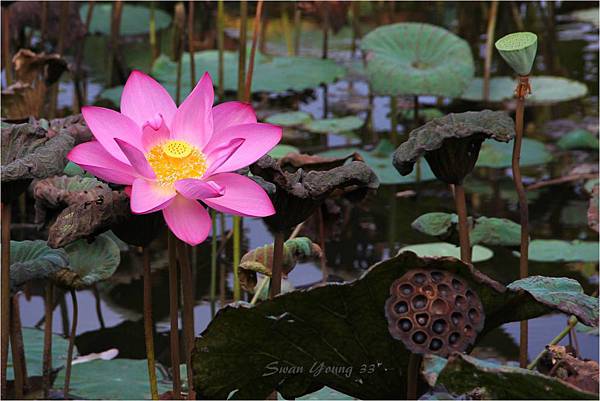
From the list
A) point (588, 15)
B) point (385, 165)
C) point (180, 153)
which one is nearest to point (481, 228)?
point (180, 153)

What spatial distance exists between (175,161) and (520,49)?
367 mm

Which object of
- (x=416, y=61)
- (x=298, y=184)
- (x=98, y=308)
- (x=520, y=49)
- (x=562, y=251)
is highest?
(x=520, y=49)

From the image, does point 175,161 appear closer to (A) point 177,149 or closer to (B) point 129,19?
(A) point 177,149

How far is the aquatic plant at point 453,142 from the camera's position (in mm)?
1124

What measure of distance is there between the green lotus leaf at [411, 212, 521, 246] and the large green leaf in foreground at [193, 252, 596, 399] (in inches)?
24.6

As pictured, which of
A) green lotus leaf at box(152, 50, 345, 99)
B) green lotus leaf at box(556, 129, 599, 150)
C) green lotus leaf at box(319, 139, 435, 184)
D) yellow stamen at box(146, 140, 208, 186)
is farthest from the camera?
green lotus leaf at box(152, 50, 345, 99)

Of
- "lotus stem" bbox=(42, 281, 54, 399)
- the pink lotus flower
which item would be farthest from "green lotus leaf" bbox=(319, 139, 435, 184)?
the pink lotus flower

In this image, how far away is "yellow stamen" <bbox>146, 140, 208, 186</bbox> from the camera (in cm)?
102

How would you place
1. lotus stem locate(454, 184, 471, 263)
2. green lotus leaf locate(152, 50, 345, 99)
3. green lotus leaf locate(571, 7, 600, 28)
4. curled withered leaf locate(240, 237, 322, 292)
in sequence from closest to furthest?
lotus stem locate(454, 184, 471, 263) < curled withered leaf locate(240, 237, 322, 292) < green lotus leaf locate(152, 50, 345, 99) < green lotus leaf locate(571, 7, 600, 28)

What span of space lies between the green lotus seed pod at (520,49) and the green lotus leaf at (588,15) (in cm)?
319

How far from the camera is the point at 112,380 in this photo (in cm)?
163

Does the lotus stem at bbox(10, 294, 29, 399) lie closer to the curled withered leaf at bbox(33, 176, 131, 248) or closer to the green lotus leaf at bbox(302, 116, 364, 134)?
the curled withered leaf at bbox(33, 176, 131, 248)

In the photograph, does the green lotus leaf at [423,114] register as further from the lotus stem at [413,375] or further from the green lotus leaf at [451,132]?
the lotus stem at [413,375]

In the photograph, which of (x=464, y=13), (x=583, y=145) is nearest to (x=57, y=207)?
(x=583, y=145)
